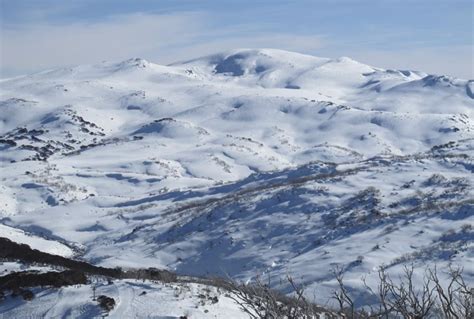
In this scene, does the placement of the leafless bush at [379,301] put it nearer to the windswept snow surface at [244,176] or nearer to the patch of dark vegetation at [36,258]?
the patch of dark vegetation at [36,258]

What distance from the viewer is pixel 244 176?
108 meters

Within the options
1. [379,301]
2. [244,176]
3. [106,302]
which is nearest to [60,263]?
[106,302]

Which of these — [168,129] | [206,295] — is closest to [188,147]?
[168,129]

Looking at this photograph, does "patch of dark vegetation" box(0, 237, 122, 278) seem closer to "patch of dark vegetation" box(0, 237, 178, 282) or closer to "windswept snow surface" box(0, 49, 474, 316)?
"patch of dark vegetation" box(0, 237, 178, 282)

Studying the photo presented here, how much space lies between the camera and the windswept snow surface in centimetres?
4881

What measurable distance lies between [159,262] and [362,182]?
2147cm

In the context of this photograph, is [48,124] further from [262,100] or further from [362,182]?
[362,182]

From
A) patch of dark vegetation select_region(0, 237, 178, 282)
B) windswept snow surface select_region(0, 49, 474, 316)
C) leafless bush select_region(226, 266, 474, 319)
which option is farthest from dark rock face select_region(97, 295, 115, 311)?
windswept snow surface select_region(0, 49, 474, 316)

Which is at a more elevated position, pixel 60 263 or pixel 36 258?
pixel 36 258

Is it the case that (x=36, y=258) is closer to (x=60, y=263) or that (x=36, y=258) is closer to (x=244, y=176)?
(x=60, y=263)

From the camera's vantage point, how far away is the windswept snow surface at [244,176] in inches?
1922

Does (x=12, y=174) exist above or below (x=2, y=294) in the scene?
below

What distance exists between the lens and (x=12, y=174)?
102125 millimetres

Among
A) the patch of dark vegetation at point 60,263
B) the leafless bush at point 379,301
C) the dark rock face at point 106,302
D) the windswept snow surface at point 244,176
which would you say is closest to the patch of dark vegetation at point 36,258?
the patch of dark vegetation at point 60,263
